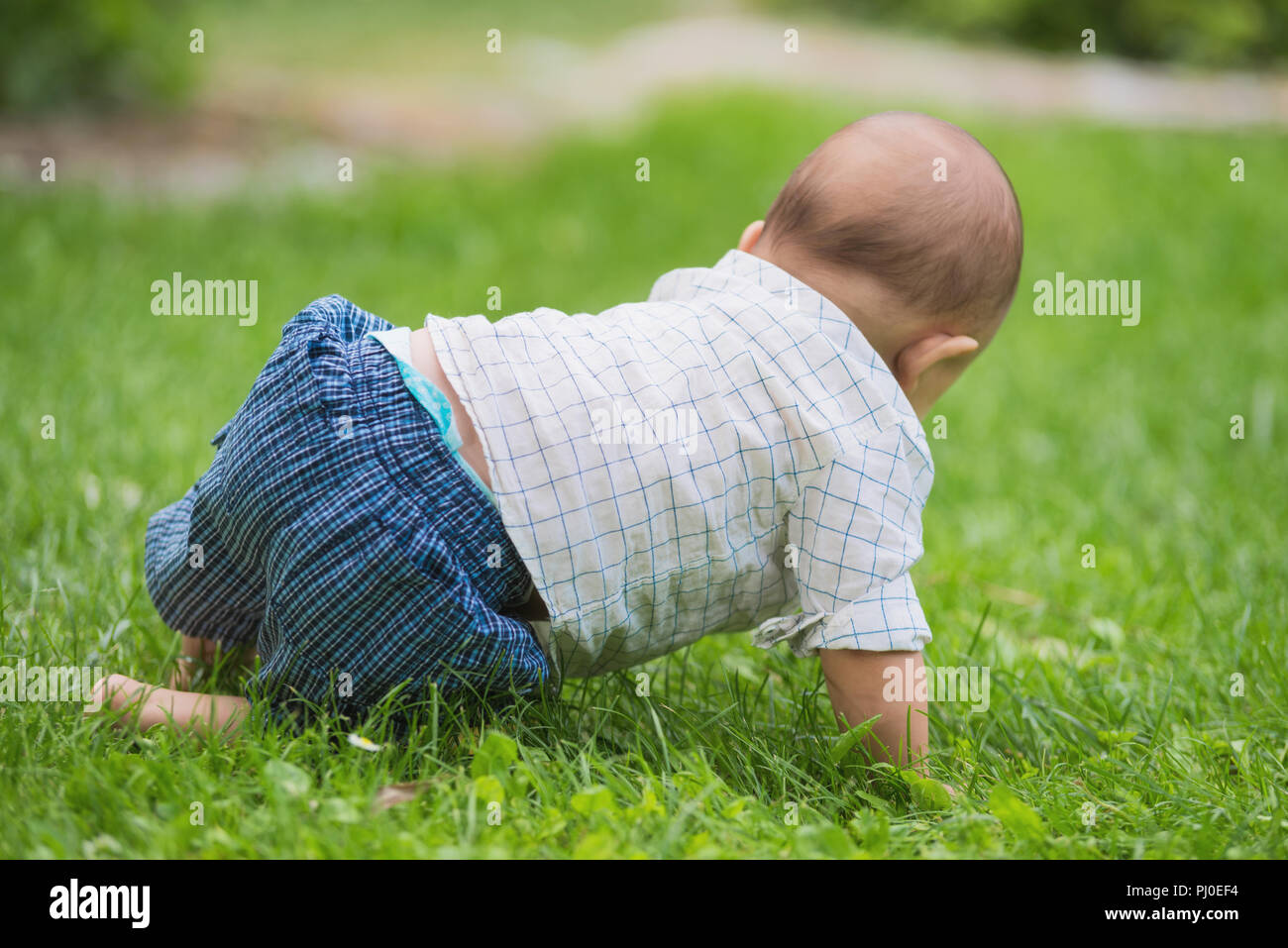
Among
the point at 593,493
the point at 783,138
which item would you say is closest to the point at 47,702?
the point at 593,493

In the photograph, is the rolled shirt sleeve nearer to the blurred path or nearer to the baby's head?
the baby's head

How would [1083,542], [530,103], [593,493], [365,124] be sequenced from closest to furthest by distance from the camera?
[593,493]
[1083,542]
[365,124]
[530,103]

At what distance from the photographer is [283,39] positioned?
12.6m

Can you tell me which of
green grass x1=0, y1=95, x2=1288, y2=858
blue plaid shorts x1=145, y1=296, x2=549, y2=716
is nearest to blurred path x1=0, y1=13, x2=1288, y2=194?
green grass x1=0, y1=95, x2=1288, y2=858

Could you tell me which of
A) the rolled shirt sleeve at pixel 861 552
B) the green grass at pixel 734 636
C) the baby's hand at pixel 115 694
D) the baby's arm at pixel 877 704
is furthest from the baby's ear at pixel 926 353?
the baby's hand at pixel 115 694

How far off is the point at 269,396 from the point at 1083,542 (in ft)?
7.09

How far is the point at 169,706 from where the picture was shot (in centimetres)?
177

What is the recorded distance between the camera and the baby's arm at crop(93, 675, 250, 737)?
67.7 inches

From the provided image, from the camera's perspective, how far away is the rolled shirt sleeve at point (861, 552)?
170cm

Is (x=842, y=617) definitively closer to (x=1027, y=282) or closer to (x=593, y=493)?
(x=593, y=493)

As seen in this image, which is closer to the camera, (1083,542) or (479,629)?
(479,629)
